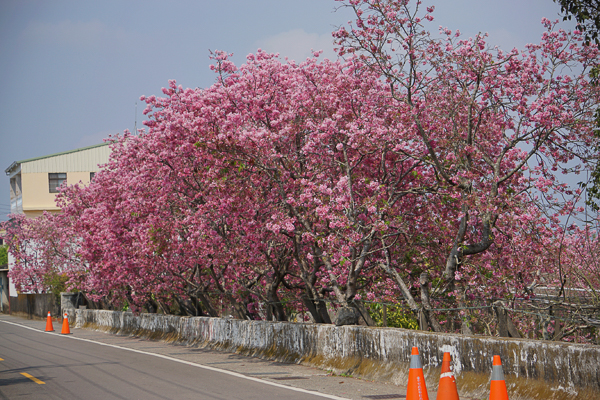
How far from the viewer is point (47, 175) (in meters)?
64.4

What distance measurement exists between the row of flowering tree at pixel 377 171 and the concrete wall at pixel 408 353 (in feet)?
3.17

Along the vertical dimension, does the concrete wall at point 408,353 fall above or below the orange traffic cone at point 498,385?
below

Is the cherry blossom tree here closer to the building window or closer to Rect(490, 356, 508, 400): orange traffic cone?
Rect(490, 356, 508, 400): orange traffic cone

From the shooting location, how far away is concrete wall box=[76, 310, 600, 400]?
322 inches

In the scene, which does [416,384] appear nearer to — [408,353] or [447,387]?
[447,387]

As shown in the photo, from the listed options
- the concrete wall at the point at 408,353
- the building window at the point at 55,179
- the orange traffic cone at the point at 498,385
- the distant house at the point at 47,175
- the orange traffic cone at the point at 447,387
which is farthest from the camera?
the building window at the point at 55,179

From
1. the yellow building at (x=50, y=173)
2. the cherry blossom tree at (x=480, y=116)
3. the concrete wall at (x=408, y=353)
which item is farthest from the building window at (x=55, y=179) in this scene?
the cherry blossom tree at (x=480, y=116)

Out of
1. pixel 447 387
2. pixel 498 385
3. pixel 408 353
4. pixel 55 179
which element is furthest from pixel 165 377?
pixel 55 179

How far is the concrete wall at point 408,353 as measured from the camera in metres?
8.19

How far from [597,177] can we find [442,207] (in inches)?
179

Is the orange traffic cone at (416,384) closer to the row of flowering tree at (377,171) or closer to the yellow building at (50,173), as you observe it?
the row of flowering tree at (377,171)

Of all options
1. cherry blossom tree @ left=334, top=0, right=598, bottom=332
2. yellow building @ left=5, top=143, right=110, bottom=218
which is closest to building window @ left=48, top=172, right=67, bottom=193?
yellow building @ left=5, top=143, right=110, bottom=218

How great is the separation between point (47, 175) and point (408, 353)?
195ft

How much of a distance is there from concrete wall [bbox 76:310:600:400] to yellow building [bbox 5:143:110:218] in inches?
1886
